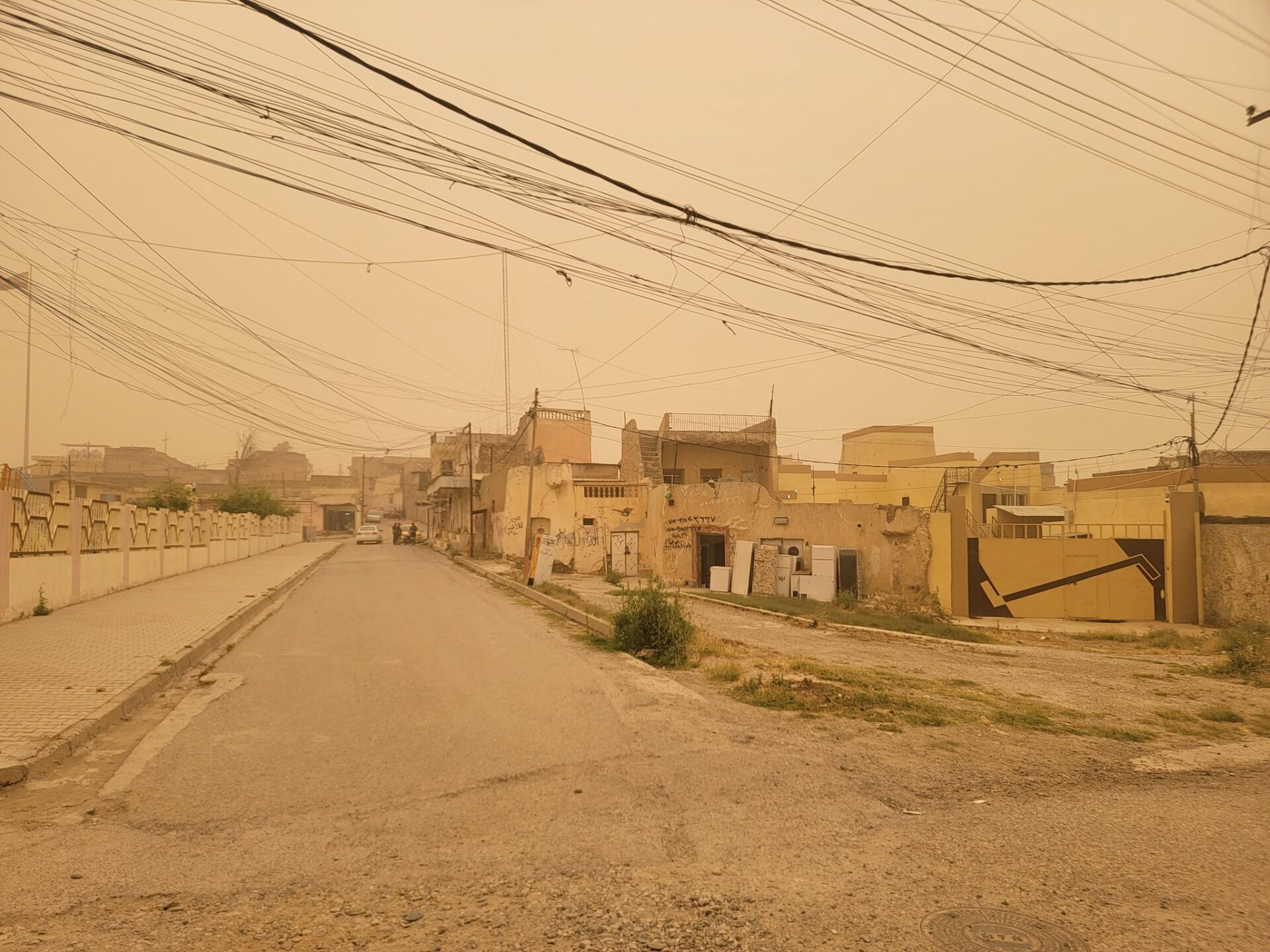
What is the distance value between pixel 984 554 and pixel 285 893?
23.7 meters

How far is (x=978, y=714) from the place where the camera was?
327 inches

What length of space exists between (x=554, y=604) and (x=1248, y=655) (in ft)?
42.5

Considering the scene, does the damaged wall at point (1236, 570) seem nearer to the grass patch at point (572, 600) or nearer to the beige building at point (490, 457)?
the grass patch at point (572, 600)

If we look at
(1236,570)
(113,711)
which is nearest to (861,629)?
(1236,570)

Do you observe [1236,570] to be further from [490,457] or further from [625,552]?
[490,457]

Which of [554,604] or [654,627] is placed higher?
[654,627]

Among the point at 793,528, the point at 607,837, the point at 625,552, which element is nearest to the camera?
the point at 607,837

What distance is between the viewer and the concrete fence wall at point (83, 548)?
532 inches

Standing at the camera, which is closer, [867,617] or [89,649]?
[89,649]

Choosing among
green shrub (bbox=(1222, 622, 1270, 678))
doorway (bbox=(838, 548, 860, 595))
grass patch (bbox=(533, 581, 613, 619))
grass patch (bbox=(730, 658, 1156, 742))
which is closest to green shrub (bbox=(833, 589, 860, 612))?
doorway (bbox=(838, 548, 860, 595))

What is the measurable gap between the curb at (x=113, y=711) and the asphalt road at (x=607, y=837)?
0.19 m

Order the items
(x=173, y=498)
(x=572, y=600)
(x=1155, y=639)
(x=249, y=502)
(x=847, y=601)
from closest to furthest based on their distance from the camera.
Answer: (x=1155, y=639), (x=572, y=600), (x=847, y=601), (x=173, y=498), (x=249, y=502)

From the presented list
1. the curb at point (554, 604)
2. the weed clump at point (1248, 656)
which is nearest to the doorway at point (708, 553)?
the curb at point (554, 604)

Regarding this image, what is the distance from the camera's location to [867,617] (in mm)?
20641
